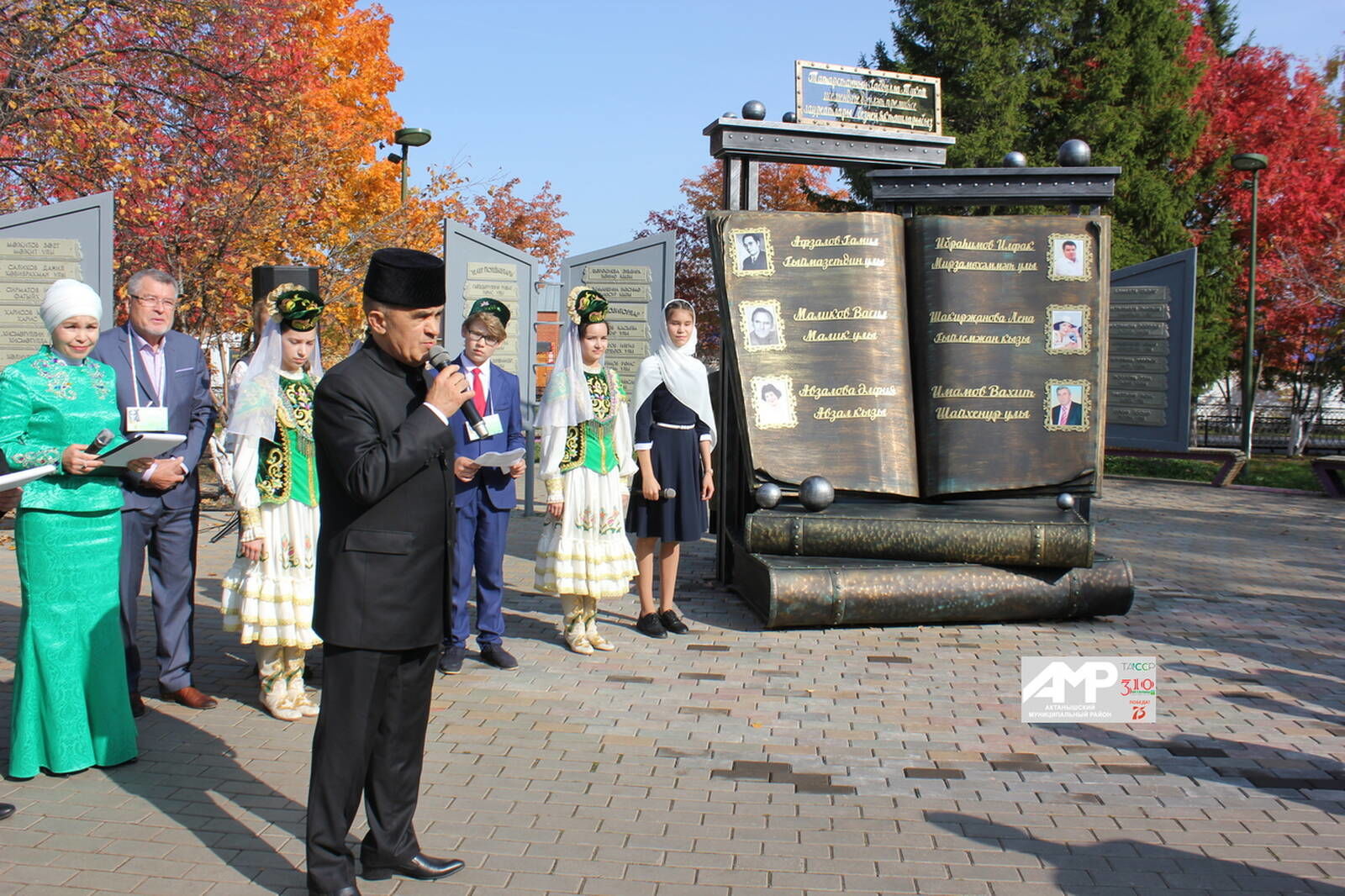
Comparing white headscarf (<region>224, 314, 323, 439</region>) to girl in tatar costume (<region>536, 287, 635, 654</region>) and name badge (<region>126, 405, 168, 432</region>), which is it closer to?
name badge (<region>126, 405, 168, 432</region>)

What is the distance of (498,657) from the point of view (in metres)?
6.58

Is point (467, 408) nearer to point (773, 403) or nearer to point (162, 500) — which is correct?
point (162, 500)

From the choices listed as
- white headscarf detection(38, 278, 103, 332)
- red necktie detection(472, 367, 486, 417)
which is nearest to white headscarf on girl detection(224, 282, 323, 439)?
white headscarf detection(38, 278, 103, 332)

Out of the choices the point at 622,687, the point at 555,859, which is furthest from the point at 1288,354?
the point at 555,859

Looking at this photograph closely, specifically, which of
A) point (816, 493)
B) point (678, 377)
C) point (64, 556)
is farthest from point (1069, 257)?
point (64, 556)

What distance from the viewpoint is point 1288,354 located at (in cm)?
2888

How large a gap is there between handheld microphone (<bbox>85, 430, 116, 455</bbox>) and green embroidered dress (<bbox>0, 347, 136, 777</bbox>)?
39 millimetres

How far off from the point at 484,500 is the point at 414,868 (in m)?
3.09

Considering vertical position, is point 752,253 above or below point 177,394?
above

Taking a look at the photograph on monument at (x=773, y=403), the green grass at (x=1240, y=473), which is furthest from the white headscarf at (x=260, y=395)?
the green grass at (x=1240, y=473)

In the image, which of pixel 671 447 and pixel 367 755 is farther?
pixel 671 447

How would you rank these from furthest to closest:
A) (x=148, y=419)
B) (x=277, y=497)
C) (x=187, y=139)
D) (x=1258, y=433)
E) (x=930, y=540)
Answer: (x=1258, y=433), (x=187, y=139), (x=930, y=540), (x=277, y=497), (x=148, y=419)

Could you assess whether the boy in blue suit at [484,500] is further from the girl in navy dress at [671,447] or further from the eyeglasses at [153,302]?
the eyeglasses at [153,302]

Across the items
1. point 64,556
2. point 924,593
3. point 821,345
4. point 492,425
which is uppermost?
point 821,345
